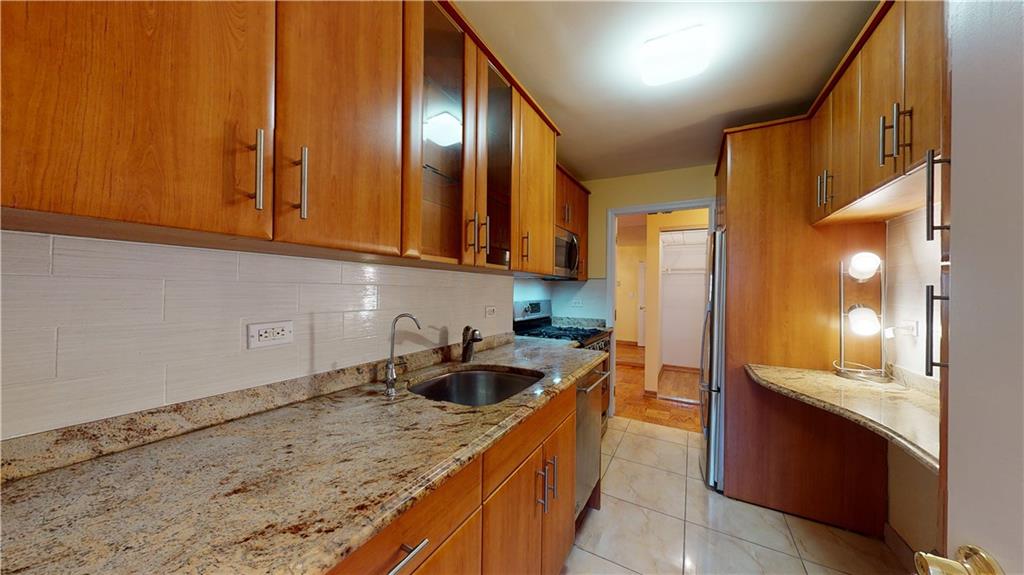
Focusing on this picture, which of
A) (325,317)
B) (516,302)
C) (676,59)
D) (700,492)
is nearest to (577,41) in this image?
(676,59)

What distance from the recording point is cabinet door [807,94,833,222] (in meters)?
1.69

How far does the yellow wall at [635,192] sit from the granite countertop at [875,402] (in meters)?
1.75

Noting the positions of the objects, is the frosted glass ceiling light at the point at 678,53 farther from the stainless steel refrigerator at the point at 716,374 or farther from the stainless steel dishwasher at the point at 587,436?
the stainless steel dishwasher at the point at 587,436

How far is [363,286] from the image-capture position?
129 cm

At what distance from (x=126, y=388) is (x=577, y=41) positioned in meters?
2.07

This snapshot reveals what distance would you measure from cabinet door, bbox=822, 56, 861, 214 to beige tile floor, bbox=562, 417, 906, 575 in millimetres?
1700

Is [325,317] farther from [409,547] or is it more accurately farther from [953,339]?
[953,339]

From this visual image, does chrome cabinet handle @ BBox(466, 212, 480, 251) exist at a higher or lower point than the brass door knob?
higher

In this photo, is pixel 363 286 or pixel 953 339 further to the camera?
pixel 363 286

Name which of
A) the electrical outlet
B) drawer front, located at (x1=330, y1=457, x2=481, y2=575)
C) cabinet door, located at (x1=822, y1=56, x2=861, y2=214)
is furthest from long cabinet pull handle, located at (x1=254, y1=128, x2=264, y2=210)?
cabinet door, located at (x1=822, y1=56, x2=861, y2=214)

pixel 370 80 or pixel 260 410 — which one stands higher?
pixel 370 80

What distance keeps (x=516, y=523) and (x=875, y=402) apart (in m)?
1.59

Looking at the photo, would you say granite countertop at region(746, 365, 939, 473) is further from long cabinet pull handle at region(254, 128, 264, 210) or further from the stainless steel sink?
long cabinet pull handle at region(254, 128, 264, 210)

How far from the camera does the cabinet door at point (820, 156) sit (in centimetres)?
169
